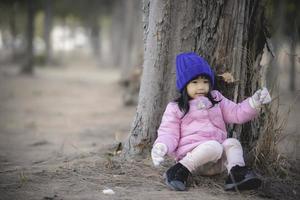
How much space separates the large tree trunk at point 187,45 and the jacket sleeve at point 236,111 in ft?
1.15

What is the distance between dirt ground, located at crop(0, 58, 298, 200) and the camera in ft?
12.9

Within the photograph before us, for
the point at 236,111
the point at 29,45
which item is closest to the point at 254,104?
the point at 236,111

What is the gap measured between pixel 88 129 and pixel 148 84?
15.2 ft

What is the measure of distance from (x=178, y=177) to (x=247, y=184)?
0.57 metres

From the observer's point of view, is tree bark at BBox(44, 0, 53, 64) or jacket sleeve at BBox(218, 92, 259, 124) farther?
tree bark at BBox(44, 0, 53, 64)

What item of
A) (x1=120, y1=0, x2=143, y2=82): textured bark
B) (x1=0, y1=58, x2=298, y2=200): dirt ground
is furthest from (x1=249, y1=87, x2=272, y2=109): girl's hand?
(x1=120, y1=0, x2=143, y2=82): textured bark

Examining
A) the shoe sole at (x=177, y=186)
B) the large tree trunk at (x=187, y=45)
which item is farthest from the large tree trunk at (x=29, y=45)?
the shoe sole at (x=177, y=186)

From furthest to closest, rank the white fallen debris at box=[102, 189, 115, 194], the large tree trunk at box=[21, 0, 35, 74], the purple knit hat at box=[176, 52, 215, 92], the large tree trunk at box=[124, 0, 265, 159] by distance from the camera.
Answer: the large tree trunk at box=[21, 0, 35, 74], the large tree trunk at box=[124, 0, 265, 159], the purple knit hat at box=[176, 52, 215, 92], the white fallen debris at box=[102, 189, 115, 194]

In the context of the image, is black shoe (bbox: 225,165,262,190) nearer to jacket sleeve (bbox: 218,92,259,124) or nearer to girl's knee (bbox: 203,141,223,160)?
girl's knee (bbox: 203,141,223,160)

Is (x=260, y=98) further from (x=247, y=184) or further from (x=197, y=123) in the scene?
(x=247, y=184)

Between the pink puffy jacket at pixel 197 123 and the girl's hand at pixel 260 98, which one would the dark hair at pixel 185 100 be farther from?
the girl's hand at pixel 260 98

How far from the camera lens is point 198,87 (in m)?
4.29

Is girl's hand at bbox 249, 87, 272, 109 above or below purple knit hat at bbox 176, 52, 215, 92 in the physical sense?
below

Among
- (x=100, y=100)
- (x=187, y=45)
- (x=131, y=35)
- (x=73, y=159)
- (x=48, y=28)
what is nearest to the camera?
(x=187, y=45)
